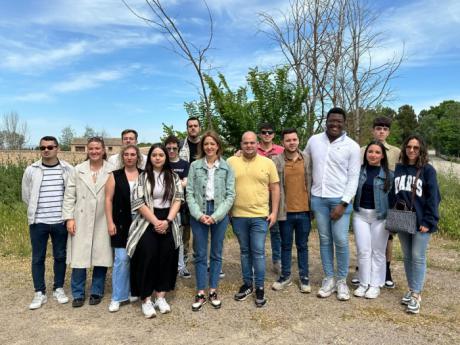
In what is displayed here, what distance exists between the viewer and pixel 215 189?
3.95 m

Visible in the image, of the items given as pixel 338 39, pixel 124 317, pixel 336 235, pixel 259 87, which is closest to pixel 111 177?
pixel 124 317

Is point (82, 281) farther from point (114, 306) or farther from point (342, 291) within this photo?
point (342, 291)

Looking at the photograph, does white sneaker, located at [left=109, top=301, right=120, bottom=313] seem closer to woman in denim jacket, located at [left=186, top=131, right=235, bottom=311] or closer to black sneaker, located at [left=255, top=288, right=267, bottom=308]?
woman in denim jacket, located at [left=186, top=131, right=235, bottom=311]

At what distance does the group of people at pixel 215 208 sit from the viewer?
3926 mm

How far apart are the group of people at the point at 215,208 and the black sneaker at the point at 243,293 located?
0.02 meters

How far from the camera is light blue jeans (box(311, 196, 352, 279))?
4.22 m

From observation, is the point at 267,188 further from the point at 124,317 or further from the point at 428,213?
the point at 124,317

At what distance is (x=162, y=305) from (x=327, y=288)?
1917mm

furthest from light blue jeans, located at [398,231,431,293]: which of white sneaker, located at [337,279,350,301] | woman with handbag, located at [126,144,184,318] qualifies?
woman with handbag, located at [126,144,184,318]

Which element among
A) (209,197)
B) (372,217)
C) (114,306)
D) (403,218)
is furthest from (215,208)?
(403,218)

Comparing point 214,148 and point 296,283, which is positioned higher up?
point 214,148

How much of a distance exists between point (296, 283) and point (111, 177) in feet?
8.76

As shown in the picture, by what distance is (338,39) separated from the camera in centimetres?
889

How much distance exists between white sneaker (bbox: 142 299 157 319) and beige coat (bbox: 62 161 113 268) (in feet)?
1.95
